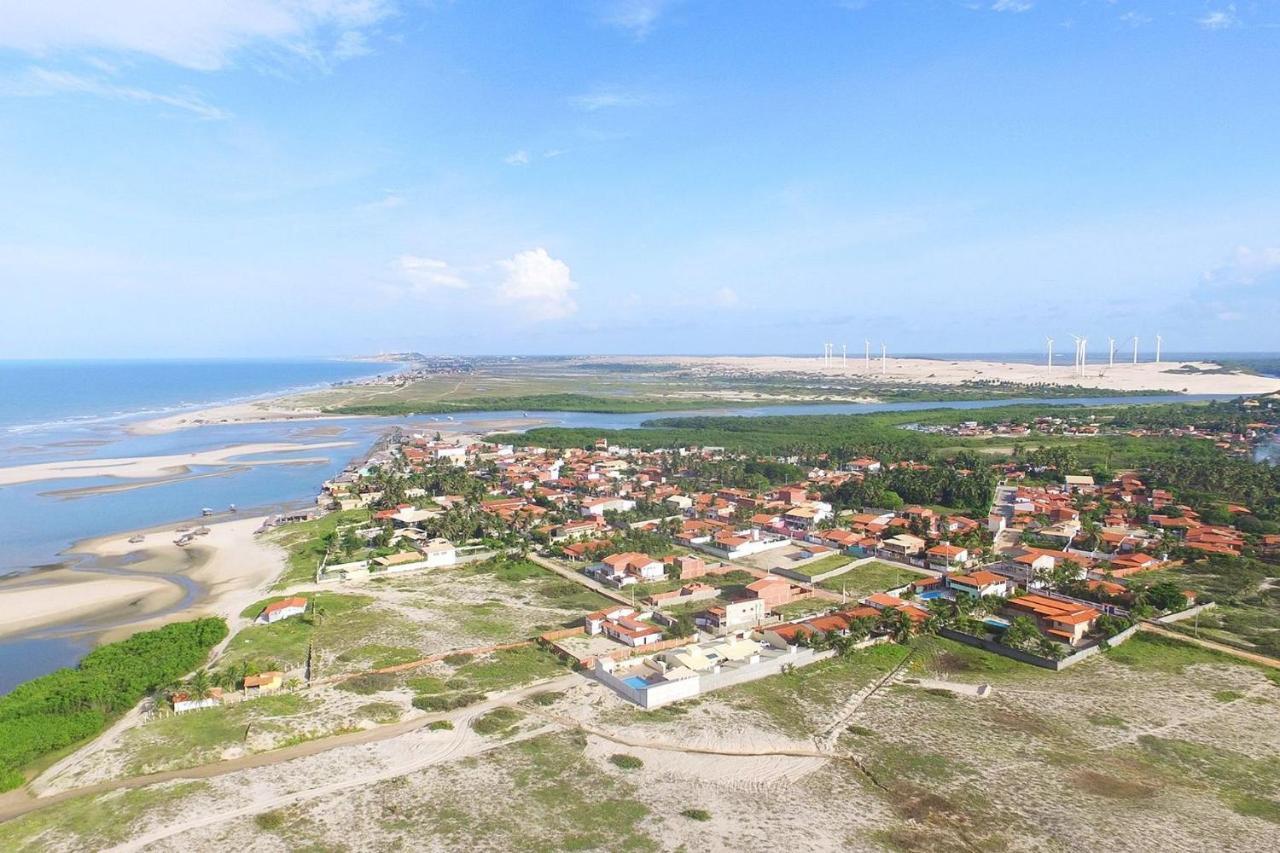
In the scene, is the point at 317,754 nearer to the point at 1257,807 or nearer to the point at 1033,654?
the point at 1033,654

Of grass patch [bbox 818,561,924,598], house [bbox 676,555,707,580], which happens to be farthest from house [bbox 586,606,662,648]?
grass patch [bbox 818,561,924,598]

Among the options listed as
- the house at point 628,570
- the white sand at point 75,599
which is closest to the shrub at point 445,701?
the house at point 628,570

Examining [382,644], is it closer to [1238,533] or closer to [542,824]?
[542,824]

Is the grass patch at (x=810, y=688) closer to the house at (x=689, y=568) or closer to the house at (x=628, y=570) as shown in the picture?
the house at (x=689, y=568)

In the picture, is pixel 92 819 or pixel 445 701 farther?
pixel 445 701

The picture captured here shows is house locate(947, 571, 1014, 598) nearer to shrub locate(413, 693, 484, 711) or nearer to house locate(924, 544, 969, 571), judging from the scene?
house locate(924, 544, 969, 571)

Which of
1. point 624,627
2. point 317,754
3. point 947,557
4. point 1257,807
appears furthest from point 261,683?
point 947,557
